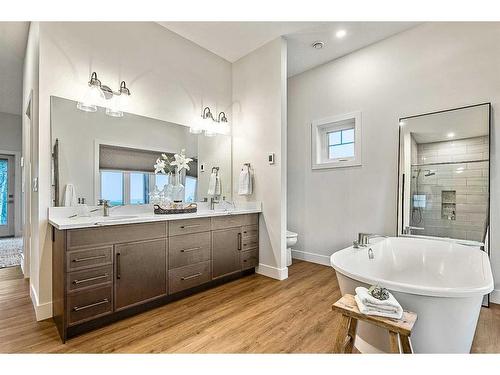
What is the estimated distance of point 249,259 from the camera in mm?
3152

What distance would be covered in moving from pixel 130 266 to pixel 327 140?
9.87ft

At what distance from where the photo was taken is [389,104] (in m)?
3.05

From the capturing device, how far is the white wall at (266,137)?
9.96 feet

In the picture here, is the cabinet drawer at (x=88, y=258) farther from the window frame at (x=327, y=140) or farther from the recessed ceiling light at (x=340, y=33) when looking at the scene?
the recessed ceiling light at (x=340, y=33)

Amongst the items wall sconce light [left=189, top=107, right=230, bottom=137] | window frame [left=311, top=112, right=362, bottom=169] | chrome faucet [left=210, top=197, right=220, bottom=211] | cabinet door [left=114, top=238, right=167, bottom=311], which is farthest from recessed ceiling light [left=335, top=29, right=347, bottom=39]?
cabinet door [left=114, top=238, right=167, bottom=311]

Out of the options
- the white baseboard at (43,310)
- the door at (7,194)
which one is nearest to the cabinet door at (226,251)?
the white baseboard at (43,310)

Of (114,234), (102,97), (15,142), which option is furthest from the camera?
(15,142)

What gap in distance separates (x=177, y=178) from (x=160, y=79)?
3.71ft

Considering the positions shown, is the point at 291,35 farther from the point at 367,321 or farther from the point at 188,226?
the point at 367,321

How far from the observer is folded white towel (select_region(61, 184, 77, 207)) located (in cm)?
219

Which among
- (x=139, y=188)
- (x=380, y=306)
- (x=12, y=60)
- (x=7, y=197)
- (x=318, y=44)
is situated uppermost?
(x=318, y=44)

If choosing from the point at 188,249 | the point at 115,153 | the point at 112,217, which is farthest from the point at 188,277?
the point at 115,153

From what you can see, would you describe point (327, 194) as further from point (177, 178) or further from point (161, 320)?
point (161, 320)
